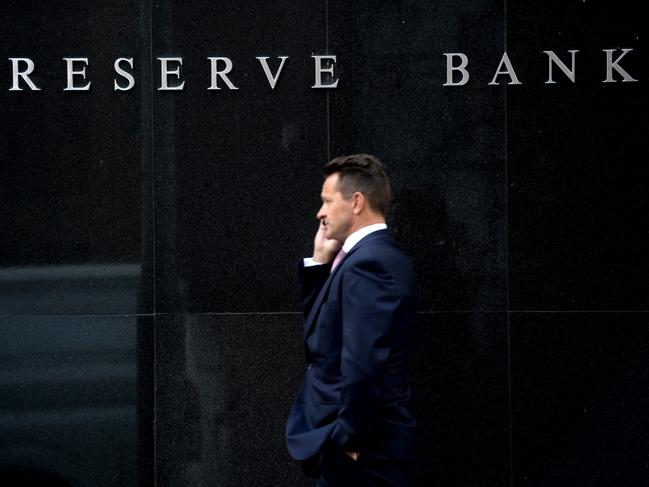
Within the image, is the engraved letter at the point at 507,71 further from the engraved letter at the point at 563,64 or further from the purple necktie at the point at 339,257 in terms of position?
the purple necktie at the point at 339,257

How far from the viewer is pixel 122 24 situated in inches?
246

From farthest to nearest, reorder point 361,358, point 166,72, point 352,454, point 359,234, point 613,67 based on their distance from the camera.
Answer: point 166,72
point 613,67
point 359,234
point 352,454
point 361,358

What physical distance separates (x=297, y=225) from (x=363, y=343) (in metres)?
2.44

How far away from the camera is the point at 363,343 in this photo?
3.88 metres

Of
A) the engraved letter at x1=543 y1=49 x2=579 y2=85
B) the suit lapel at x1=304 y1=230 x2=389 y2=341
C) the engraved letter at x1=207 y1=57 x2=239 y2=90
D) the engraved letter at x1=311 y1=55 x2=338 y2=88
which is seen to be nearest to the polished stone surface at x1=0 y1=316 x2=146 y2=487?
the engraved letter at x1=207 y1=57 x2=239 y2=90

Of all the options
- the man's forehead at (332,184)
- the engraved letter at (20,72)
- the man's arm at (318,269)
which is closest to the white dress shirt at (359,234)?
the man's forehead at (332,184)

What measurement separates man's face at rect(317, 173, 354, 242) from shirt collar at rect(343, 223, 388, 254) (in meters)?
0.04

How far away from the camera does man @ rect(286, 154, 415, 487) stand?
390 cm

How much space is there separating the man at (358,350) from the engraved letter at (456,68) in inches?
79.9

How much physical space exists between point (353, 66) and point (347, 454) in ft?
9.62

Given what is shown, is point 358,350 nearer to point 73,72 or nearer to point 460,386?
point 460,386

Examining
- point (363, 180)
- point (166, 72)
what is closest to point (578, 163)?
point (363, 180)

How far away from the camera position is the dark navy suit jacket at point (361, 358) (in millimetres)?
3889

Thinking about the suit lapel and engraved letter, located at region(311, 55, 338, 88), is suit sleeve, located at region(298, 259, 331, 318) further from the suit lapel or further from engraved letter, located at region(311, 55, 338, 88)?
engraved letter, located at region(311, 55, 338, 88)
